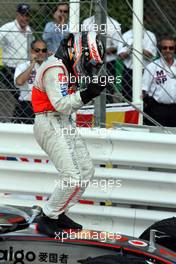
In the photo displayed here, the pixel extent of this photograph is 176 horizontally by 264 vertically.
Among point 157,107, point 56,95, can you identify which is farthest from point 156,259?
point 157,107

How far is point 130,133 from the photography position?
7102 millimetres

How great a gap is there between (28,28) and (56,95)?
2.91m

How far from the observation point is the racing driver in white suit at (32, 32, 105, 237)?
5977mm

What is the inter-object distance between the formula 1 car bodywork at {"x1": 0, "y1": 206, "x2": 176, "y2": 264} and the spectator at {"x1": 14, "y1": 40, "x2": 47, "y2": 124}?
73.1 inches

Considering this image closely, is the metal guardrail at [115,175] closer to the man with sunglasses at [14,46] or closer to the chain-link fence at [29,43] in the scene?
the chain-link fence at [29,43]

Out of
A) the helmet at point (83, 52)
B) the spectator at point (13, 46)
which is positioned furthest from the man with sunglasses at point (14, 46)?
the helmet at point (83, 52)

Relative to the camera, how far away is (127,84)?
8578 mm

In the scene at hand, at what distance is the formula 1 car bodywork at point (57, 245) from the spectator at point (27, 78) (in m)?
1.86

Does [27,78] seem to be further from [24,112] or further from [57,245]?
[57,245]

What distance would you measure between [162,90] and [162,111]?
0.73ft

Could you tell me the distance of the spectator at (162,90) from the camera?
28.7ft

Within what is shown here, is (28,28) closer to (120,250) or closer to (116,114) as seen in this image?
(116,114)

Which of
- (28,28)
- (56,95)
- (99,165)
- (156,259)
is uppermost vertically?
(28,28)

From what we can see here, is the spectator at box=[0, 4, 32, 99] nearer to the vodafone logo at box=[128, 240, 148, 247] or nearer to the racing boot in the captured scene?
the racing boot
